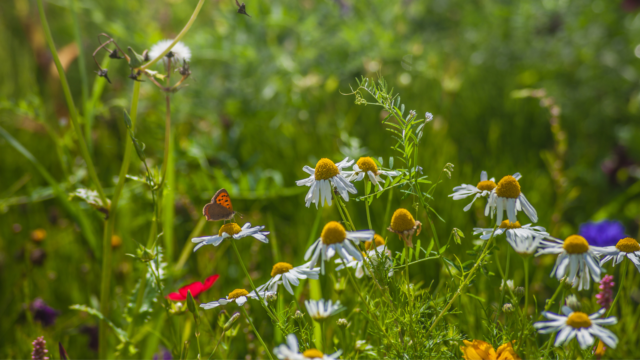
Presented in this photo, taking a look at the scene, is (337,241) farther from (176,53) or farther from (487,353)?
(176,53)

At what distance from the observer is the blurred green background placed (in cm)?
133

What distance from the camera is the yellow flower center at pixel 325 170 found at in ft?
2.01

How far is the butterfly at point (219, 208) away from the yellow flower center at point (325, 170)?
15 cm

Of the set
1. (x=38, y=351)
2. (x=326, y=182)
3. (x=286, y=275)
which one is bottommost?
(x=38, y=351)

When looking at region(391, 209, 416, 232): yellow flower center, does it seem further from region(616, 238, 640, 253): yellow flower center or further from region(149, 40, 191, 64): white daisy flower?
region(149, 40, 191, 64): white daisy flower

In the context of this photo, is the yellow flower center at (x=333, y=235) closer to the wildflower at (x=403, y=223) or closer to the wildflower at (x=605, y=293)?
the wildflower at (x=403, y=223)

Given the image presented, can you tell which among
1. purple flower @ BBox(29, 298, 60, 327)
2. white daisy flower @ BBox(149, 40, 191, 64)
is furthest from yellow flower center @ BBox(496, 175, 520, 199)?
purple flower @ BBox(29, 298, 60, 327)

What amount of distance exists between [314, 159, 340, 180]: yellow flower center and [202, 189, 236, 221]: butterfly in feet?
0.49

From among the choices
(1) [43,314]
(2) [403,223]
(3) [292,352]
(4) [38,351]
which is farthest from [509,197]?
(1) [43,314]

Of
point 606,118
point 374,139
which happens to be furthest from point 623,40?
point 374,139

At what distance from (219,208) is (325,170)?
7.2 inches

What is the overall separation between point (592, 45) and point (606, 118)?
1.32 feet

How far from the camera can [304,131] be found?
2010mm

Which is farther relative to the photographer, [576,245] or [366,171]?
[366,171]
